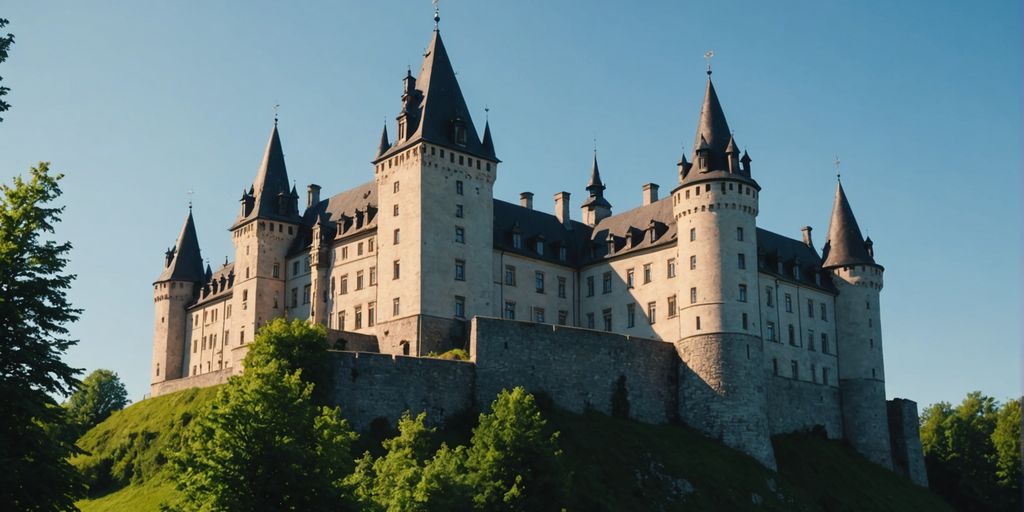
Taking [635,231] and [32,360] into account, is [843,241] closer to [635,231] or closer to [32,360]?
[635,231]

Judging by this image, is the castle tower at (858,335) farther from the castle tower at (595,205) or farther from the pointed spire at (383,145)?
the pointed spire at (383,145)

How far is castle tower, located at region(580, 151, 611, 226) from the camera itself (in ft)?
338

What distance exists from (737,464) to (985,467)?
3817 cm

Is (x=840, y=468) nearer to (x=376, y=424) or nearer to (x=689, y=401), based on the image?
(x=689, y=401)

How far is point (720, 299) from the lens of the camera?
79312 millimetres

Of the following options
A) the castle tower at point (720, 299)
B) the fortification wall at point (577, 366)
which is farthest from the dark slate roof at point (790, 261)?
the fortification wall at point (577, 366)

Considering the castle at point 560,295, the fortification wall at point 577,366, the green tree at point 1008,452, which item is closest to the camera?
the fortification wall at point 577,366

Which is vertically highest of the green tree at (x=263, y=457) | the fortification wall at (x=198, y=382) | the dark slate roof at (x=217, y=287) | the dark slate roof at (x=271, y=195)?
the dark slate roof at (x=271, y=195)

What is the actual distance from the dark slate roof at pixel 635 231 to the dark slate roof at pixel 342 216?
17.7m

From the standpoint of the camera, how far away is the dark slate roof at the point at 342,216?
85.1 m

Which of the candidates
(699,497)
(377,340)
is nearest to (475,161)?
(377,340)

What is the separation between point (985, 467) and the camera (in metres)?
102

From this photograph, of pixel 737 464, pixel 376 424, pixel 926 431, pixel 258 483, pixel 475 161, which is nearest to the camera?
pixel 258 483

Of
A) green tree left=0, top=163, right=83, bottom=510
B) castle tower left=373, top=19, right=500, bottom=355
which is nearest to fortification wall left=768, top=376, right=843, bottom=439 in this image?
castle tower left=373, top=19, right=500, bottom=355
